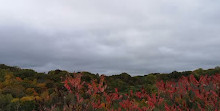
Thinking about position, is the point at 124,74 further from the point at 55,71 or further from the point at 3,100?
the point at 3,100

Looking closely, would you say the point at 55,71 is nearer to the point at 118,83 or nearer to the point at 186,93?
the point at 118,83

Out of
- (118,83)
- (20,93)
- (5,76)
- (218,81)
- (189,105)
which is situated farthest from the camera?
(118,83)

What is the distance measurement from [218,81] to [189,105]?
172cm

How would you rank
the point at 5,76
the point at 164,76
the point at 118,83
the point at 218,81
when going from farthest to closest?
the point at 164,76
the point at 118,83
the point at 5,76
the point at 218,81

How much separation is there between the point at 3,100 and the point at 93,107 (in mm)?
4262

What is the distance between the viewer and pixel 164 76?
20578 millimetres

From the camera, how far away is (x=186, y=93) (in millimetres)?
8445

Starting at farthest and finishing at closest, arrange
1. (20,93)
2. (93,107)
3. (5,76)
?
1. (5,76)
2. (20,93)
3. (93,107)

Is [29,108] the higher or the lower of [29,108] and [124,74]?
the lower

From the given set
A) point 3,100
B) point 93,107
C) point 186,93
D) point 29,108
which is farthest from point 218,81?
point 3,100

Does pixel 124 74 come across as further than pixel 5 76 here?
Yes

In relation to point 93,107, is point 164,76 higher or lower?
higher

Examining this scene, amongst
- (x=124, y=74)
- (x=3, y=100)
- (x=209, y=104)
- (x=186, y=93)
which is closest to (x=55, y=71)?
(x=124, y=74)

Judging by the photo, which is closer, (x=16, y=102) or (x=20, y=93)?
(x=16, y=102)
